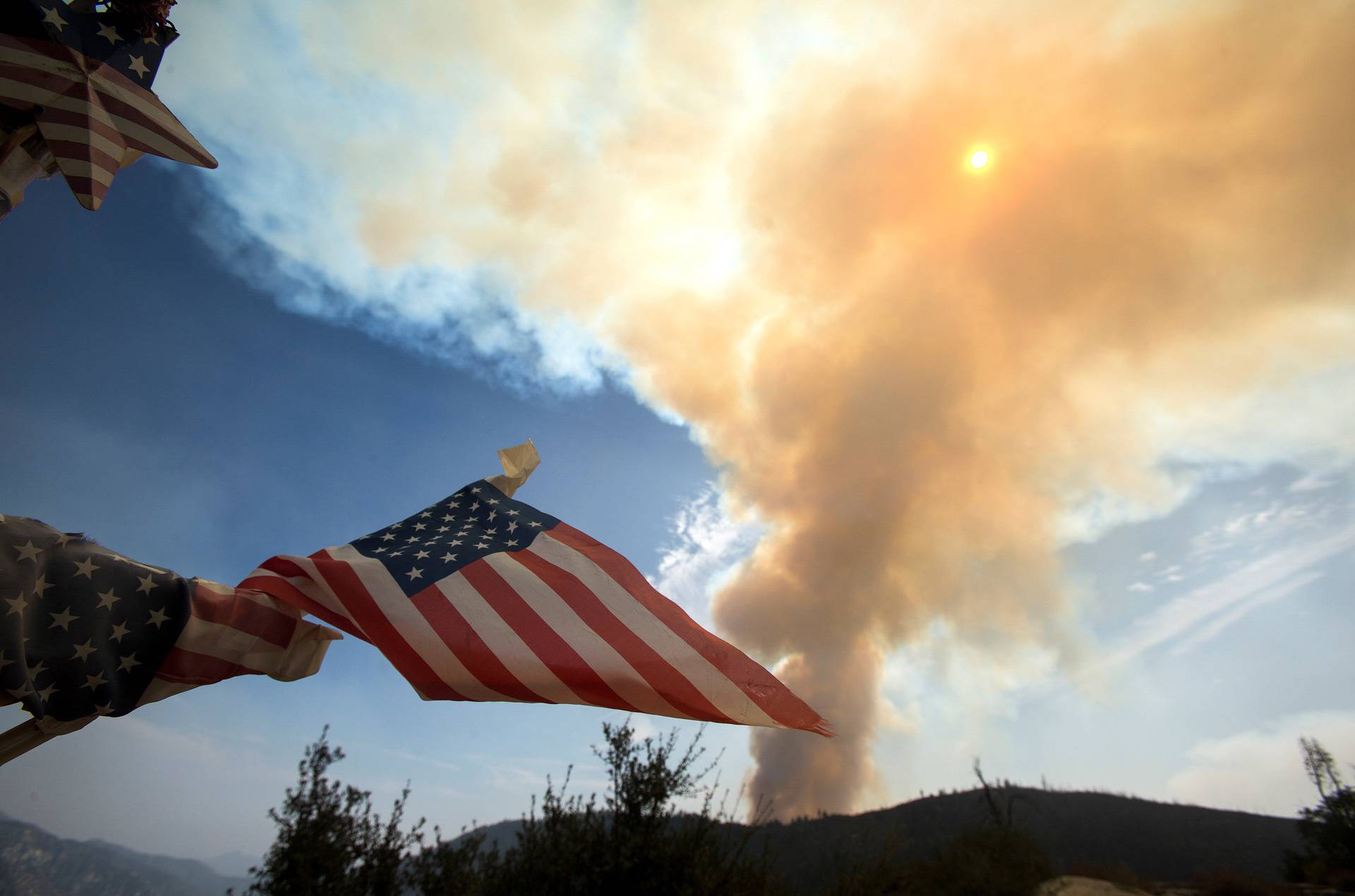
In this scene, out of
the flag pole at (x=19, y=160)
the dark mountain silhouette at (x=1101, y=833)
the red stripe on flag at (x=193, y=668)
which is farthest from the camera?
the dark mountain silhouette at (x=1101, y=833)

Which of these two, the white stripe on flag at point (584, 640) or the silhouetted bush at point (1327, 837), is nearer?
the white stripe on flag at point (584, 640)

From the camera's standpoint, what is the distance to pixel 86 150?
390 cm

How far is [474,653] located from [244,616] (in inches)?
51.1

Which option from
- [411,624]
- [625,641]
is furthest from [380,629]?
[625,641]

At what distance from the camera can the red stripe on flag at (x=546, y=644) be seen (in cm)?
395

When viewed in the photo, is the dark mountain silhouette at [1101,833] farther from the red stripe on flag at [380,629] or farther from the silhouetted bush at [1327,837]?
the red stripe on flag at [380,629]

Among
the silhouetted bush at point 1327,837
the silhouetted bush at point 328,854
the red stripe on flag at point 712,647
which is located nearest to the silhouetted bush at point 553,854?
the silhouetted bush at point 328,854

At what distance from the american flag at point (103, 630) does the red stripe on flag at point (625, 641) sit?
176 cm

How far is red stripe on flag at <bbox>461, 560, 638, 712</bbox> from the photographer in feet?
13.0

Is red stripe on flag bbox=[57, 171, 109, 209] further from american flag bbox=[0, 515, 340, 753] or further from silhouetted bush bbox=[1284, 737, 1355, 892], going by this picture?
silhouetted bush bbox=[1284, 737, 1355, 892]

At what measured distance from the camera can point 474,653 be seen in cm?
392

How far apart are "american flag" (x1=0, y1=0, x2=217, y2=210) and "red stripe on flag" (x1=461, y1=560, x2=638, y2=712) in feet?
11.6

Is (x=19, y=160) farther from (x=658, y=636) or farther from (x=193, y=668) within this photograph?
(x=658, y=636)

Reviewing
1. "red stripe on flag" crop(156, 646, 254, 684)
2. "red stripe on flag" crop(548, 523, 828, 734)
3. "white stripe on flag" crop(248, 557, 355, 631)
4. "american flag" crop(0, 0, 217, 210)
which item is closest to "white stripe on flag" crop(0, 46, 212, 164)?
"american flag" crop(0, 0, 217, 210)
